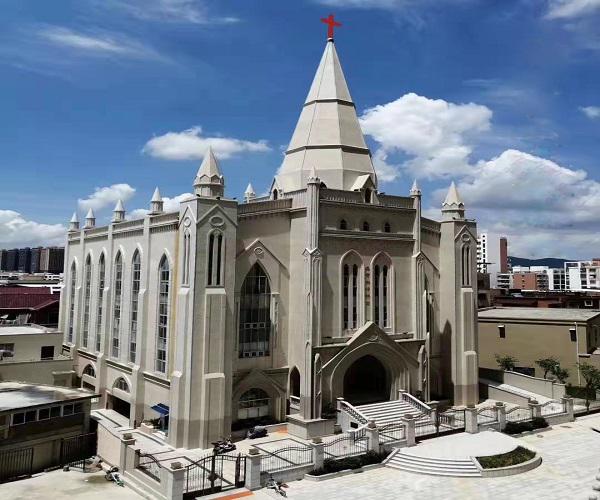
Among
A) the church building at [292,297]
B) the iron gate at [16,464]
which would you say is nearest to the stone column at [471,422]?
the church building at [292,297]

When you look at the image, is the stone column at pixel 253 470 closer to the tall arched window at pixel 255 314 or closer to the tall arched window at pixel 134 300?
the tall arched window at pixel 255 314

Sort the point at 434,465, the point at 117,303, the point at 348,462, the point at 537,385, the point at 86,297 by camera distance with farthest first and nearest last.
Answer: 1. the point at 86,297
2. the point at 537,385
3. the point at 117,303
4. the point at 434,465
5. the point at 348,462

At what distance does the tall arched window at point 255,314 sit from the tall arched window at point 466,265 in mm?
Result: 14209

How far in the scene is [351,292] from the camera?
32.9 meters

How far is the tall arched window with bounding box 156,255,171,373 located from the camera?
30188 mm

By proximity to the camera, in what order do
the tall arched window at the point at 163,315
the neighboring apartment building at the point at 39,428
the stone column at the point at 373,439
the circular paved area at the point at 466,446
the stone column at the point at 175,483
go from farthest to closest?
the tall arched window at the point at 163,315
the stone column at the point at 373,439
the circular paved area at the point at 466,446
the neighboring apartment building at the point at 39,428
the stone column at the point at 175,483

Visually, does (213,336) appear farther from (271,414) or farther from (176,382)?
(271,414)

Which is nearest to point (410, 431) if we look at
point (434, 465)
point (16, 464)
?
point (434, 465)

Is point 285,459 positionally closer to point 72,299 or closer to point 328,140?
point 328,140

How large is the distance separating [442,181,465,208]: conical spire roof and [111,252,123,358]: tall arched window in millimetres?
22429

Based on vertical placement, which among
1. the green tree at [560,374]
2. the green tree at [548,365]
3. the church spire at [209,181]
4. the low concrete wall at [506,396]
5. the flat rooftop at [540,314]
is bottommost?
the low concrete wall at [506,396]

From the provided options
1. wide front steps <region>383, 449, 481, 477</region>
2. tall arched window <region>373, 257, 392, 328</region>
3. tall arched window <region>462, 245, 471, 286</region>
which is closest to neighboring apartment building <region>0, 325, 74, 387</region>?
tall arched window <region>373, 257, 392, 328</region>

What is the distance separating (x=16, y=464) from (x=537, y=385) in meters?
32.1

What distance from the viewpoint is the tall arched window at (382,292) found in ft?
111
